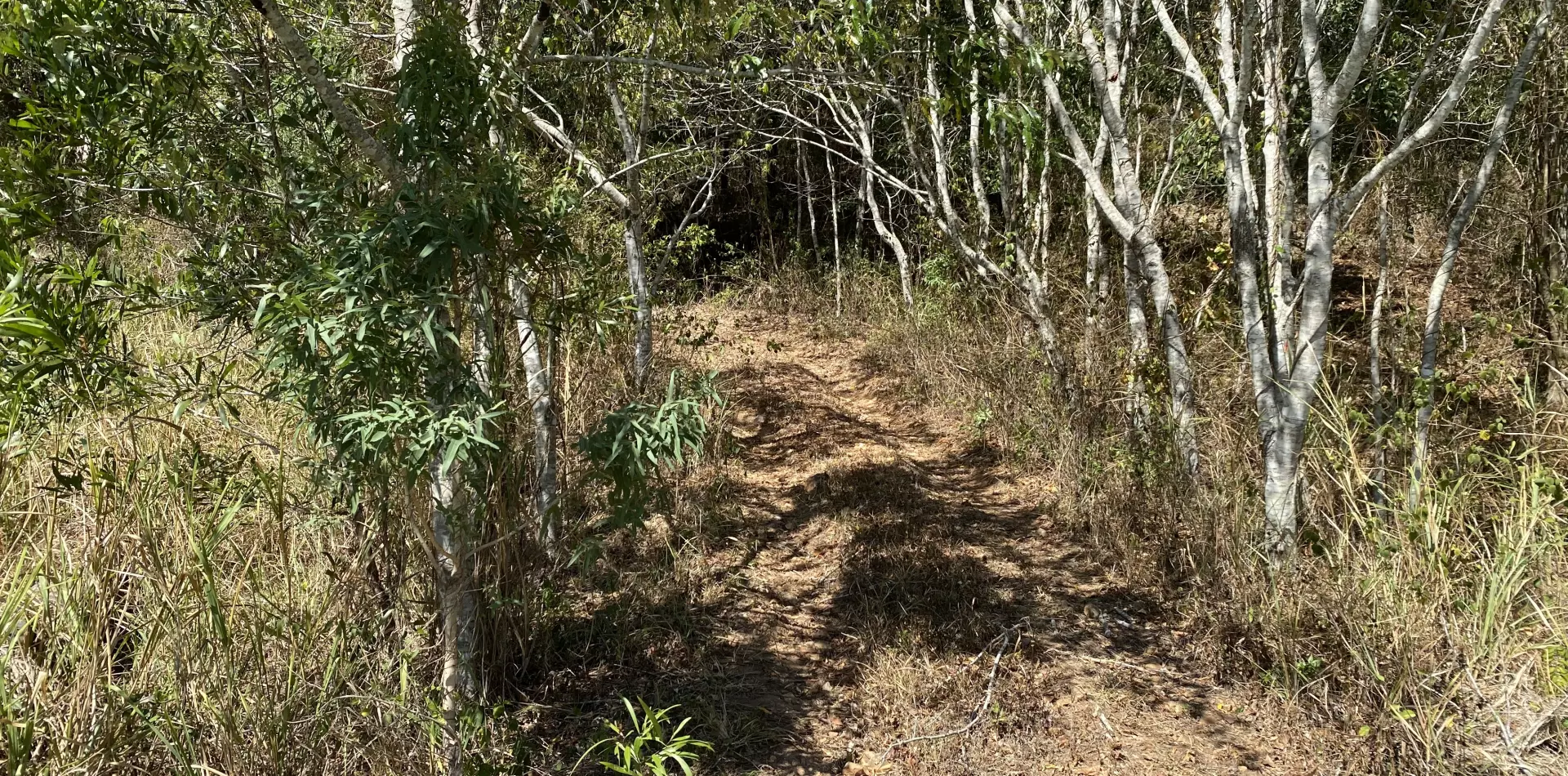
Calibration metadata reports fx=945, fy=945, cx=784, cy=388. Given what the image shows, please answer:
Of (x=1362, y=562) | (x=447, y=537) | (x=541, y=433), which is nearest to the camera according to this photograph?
(x=447, y=537)

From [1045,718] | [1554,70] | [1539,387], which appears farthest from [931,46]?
[1539,387]

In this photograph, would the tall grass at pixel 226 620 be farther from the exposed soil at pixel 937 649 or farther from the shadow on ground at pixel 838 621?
the exposed soil at pixel 937 649

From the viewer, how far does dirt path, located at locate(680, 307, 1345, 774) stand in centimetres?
357

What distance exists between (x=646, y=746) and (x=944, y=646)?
56.0 inches

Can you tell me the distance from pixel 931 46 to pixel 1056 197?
5.36m

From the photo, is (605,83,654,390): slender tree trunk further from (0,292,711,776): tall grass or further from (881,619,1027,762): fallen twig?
(881,619,1027,762): fallen twig

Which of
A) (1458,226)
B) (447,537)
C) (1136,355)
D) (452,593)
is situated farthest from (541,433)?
(1458,226)

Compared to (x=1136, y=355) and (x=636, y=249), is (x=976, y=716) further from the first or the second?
(x=636, y=249)

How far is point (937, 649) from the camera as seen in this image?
4230 millimetres

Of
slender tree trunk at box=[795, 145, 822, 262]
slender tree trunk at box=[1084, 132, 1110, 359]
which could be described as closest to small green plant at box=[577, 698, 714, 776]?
slender tree trunk at box=[1084, 132, 1110, 359]

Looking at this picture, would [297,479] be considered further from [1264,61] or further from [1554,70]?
[1554,70]

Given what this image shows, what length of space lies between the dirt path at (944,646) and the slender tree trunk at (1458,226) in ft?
4.07

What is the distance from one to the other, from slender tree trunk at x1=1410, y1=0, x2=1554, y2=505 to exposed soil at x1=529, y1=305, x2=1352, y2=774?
1.19m

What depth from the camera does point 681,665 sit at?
165 inches
